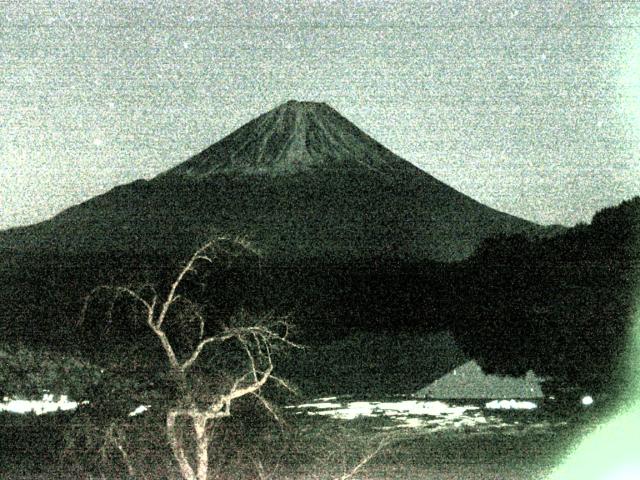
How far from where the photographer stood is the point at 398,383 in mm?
25328

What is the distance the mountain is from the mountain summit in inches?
5.7

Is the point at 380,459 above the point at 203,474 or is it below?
below

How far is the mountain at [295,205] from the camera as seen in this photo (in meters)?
115

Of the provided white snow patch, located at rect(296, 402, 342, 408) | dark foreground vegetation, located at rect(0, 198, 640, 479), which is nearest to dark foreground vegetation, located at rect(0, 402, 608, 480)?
dark foreground vegetation, located at rect(0, 198, 640, 479)

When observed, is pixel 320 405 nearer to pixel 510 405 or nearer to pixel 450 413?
pixel 450 413

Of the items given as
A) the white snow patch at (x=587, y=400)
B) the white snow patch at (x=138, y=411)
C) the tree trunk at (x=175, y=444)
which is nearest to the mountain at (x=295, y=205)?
the white snow patch at (x=587, y=400)

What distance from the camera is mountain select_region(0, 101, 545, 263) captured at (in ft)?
378

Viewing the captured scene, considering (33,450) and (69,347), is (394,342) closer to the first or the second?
(69,347)

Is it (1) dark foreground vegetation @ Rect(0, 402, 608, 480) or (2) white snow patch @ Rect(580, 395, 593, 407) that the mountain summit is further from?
(1) dark foreground vegetation @ Rect(0, 402, 608, 480)

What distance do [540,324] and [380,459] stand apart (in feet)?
81.6

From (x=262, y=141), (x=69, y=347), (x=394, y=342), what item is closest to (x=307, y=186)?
(x=262, y=141)

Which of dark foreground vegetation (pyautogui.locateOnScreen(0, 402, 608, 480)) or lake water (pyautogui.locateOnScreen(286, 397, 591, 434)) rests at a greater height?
dark foreground vegetation (pyautogui.locateOnScreen(0, 402, 608, 480))

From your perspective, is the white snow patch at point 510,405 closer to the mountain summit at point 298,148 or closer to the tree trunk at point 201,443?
the tree trunk at point 201,443

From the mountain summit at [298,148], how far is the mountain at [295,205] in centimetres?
15
